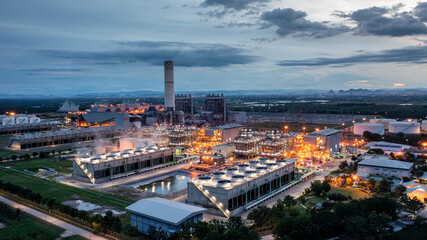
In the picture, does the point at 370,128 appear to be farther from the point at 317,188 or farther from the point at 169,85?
the point at 169,85

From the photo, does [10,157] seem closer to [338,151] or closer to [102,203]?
[102,203]

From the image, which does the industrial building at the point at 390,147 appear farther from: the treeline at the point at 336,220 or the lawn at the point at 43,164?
the lawn at the point at 43,164

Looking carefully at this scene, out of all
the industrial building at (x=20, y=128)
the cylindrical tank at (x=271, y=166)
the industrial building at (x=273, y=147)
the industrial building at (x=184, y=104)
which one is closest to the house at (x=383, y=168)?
the cylindrical tank at (x=271, y=166)

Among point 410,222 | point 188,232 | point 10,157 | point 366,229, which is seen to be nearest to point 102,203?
point 188,232

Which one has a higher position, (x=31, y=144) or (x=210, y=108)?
(x=210, y=108)

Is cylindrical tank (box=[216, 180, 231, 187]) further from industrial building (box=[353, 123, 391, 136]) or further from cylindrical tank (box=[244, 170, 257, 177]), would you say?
industrial building (box=[353, 123, 391, 136])

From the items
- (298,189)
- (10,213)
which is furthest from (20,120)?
(298,189)
